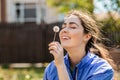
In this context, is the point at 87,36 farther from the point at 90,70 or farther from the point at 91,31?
the point at 90,70

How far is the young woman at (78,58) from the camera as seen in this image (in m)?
3.84

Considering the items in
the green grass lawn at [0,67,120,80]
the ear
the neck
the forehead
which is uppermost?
the forehead

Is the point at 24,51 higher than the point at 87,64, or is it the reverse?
the point at 87,64

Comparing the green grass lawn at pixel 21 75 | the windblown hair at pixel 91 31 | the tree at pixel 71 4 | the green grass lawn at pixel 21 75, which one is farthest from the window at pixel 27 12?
the windblown hair at pixel 91 31

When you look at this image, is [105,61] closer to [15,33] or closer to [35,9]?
[15,33]

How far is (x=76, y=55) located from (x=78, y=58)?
41 mm

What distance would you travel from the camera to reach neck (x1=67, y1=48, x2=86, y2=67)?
4.01 metres

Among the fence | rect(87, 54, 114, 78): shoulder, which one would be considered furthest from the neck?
the fence

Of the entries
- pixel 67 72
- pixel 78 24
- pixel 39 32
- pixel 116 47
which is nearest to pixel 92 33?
pixel 78 24

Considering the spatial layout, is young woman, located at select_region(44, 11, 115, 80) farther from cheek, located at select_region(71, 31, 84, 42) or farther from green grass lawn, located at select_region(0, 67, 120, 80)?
green grass lawn, located at select_region(0, 67, 120, 80)

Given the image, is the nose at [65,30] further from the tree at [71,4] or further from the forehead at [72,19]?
the tree at [71,4]

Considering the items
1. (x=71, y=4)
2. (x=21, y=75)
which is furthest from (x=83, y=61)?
(x=71, y=4)

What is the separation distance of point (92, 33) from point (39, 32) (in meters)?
16.2

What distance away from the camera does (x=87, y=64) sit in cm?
400
